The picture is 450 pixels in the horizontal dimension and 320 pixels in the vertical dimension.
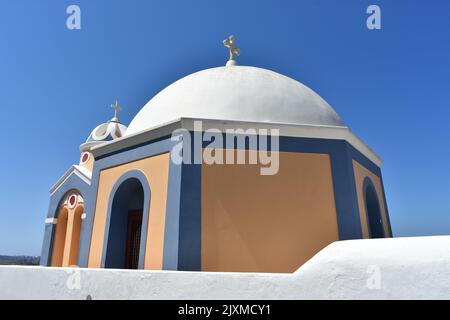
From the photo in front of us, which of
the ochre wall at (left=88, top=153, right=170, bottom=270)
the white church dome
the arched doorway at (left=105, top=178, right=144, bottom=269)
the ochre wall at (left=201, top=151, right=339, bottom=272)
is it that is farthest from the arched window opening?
the ochre wall at (left=201, top=151, right=339, bottom=272)

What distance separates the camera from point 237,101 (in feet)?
21.4

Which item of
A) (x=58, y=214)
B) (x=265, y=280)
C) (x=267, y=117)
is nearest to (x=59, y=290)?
(x=265, y=280)

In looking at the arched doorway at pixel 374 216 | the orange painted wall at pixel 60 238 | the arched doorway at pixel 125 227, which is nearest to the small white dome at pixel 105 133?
the orange painted wall at pixel 60 238

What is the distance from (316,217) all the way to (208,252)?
6.71 feet

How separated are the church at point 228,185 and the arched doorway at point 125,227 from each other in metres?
0.02

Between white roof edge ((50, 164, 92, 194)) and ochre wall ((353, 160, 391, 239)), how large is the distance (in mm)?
7710

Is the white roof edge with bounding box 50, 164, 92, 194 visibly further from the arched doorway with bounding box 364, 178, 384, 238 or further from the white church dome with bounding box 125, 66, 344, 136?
the arched doorway with bounding box 364, 178, 384, 238

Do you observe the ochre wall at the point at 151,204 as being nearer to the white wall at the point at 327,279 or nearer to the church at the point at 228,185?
the church at the point at 228,185

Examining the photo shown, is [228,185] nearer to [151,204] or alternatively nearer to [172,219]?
[172,219]

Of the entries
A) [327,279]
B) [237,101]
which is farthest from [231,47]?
[327,279]

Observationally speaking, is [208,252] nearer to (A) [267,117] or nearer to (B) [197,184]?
(B) [197,184]

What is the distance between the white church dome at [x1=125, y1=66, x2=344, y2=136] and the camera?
641cm

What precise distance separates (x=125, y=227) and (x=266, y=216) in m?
3.08

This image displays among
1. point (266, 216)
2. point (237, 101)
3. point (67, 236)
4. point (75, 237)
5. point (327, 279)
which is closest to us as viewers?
point (327, 279)
